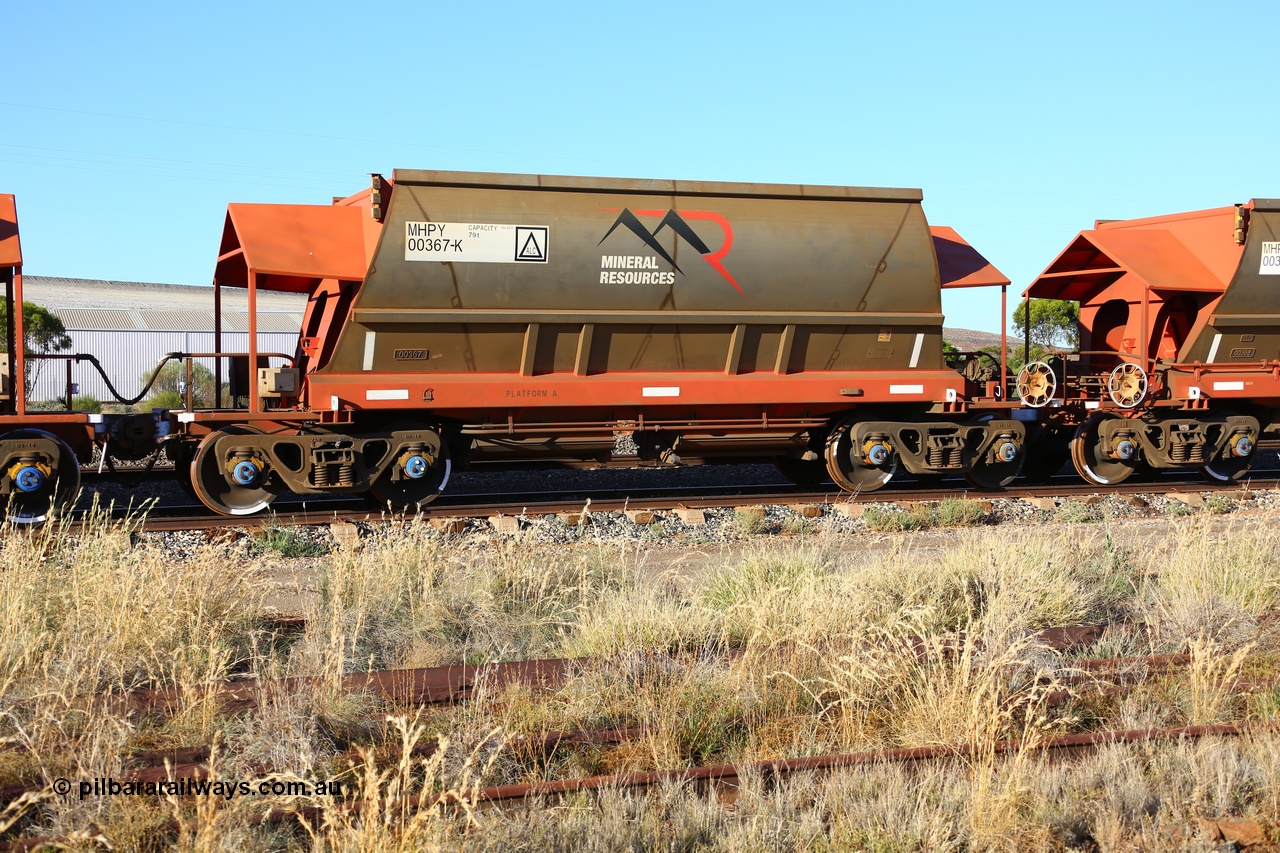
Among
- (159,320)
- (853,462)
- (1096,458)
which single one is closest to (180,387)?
(853,462)

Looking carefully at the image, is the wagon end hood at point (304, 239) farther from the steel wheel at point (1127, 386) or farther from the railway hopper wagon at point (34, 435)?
the steel wheel at point (1127, 386)

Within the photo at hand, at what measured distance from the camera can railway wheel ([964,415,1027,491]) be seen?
13.1 metres

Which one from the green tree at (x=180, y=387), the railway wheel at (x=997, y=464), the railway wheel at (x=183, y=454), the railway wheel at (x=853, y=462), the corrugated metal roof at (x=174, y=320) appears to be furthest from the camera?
the corrugated metal roof at (x=174, y=320)

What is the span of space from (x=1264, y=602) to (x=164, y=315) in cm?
4776

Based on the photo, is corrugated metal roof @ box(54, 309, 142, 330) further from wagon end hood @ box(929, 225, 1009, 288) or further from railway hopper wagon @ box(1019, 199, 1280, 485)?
railway hopper wagon @ box(1019, 199, 1280, 485)

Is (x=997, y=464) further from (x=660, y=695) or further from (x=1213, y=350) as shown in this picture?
(x=660, y=695)

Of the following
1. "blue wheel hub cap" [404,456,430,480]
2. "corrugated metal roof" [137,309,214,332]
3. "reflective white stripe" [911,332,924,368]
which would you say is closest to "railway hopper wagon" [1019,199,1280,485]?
"reflective white stripe" [911,332,924,368]

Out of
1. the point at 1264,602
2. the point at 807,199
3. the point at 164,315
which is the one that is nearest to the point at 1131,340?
the point at 807,199

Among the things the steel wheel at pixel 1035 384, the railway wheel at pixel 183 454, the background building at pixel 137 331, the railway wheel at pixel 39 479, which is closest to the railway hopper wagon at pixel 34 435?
the railway wheel at pixel 39 479

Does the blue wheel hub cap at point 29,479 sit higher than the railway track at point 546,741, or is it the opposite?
the blue wheel hub cap at point 29,479

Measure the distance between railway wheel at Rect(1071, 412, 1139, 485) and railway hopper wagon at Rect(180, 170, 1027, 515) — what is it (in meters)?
1.44

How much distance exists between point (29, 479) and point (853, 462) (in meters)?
8.83

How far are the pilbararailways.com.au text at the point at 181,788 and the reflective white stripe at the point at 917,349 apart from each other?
392 inches

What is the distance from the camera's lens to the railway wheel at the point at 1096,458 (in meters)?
13.9
